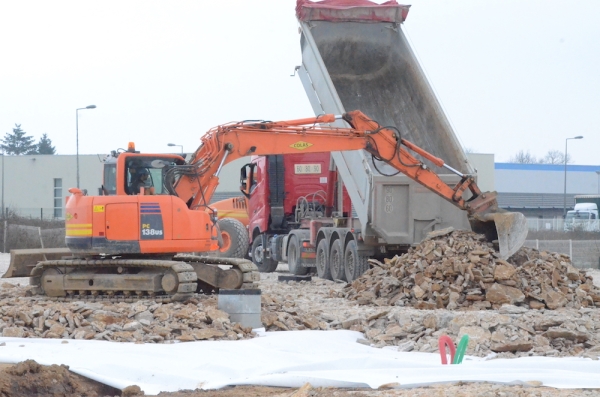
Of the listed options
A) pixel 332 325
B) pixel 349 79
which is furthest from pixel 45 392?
pixel 349 79

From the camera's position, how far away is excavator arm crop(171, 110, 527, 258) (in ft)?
44.1

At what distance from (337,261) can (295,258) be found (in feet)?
7.83

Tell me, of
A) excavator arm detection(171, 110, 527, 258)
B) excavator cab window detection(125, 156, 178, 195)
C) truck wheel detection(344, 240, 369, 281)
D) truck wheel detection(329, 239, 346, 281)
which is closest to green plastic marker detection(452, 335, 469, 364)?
excavator arm detection(171, 110, 527, 258)

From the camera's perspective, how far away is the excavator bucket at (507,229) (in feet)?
48.8

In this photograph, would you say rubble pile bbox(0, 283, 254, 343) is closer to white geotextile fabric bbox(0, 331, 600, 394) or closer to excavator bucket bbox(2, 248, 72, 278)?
white geotextile fabric bbox(0, 331, 600, 394)

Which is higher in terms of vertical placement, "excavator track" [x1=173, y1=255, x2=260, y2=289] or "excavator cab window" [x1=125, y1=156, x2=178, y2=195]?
"excavator cab window" [x1=125, y1=156, x2=178, y2=195]

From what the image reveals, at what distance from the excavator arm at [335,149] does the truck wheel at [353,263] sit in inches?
105

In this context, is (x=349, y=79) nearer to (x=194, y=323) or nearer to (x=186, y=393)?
(x=194, y=323)

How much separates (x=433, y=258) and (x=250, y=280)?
129 inches

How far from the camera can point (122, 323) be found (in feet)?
35.2

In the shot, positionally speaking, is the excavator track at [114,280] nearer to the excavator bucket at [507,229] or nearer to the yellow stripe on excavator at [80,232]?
the yellow stripe on excavator at [80,232]

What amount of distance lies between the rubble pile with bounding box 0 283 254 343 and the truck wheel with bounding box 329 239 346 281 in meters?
7.81

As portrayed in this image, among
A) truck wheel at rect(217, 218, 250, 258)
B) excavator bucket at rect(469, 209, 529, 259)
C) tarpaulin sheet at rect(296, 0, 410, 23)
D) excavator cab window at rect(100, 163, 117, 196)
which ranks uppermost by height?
tarpaulin sheet at rect(296, 0, 410, 23)

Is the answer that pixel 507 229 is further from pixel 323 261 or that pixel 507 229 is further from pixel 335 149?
pixel 323 261
